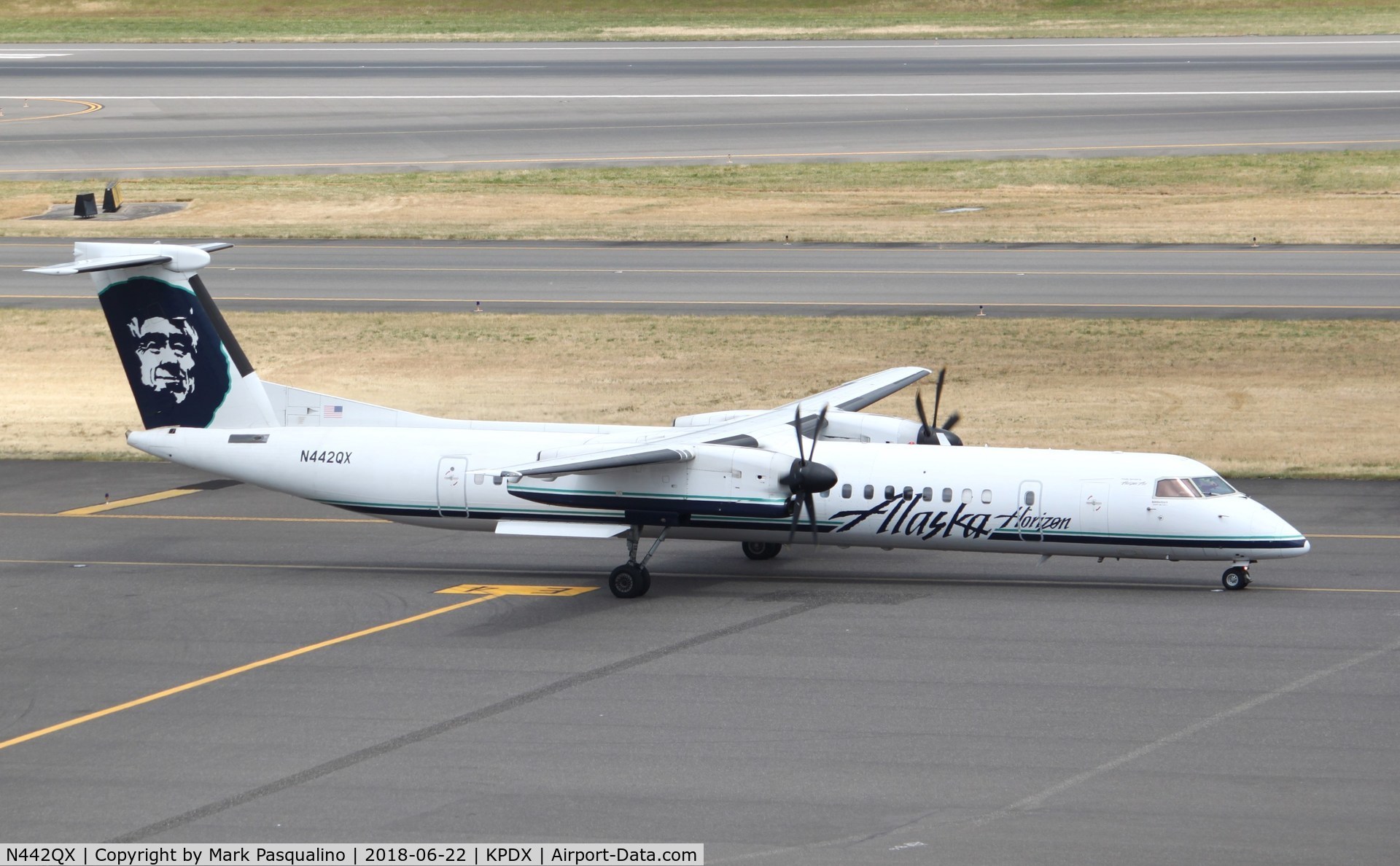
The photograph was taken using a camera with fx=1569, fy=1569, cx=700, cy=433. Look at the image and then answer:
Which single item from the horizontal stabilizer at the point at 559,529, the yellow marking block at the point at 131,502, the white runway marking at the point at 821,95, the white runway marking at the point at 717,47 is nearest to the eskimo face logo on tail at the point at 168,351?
the yellow marking block at the point at 131,502

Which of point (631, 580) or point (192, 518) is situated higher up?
point (192, 518)

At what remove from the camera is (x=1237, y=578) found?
27094mm

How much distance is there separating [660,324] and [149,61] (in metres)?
59.1

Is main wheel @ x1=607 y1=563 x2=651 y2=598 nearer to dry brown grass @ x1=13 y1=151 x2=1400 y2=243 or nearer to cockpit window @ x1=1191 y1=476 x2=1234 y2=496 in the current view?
cockpit window @ x1=1191 y1=476 x2=1234 y2=496

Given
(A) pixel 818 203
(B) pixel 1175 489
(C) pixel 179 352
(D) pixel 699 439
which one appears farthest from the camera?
(A) pixel 818 203

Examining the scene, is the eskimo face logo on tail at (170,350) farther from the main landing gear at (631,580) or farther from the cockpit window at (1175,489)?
the cockpit window at (1175,489)

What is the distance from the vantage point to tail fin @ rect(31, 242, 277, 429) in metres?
30.0

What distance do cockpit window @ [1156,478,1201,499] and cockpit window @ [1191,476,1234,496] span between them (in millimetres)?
192

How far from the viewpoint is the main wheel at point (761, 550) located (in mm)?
30359

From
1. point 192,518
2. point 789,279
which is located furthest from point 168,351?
point 789,279

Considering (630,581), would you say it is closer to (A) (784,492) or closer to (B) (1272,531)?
(A) (784,492)

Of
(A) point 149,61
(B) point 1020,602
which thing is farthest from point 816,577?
(A) point 149,61

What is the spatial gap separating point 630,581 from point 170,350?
10223 mm

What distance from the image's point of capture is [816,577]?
29.1m
